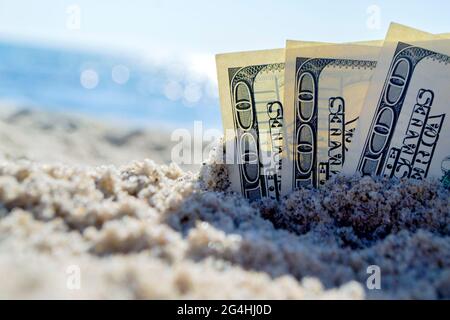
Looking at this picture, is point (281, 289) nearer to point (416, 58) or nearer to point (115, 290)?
point (115, 290)

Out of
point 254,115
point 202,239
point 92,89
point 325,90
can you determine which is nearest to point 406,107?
point 325,90

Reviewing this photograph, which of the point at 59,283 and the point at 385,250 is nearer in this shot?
the point at 59,283

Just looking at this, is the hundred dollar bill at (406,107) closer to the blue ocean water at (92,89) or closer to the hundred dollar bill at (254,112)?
the hundred dollar bill at (254,112)

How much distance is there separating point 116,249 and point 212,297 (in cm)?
31

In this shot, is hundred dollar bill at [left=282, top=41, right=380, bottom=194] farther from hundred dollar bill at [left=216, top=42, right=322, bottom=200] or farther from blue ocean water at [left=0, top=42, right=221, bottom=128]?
blue ocean water at [left=0, top=42, right=221, bottom=128]

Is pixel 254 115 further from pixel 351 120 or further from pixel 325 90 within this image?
pixel 351 120

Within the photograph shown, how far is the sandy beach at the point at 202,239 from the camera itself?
3.26 ft

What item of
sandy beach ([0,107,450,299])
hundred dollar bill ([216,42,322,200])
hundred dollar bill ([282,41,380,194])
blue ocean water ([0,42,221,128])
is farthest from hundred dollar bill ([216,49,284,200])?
blue ocean water ([0,42,221,128])

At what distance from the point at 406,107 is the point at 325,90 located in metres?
0.45

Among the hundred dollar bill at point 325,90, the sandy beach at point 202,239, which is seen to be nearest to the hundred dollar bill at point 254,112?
the hundred dollar bill at point 325,90

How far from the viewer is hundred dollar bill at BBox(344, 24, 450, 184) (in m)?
2.40

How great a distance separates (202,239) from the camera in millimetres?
1248
